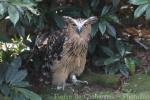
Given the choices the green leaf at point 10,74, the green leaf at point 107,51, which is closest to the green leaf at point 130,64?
the green leaf at point 107,51

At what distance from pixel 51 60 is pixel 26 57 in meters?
0.40

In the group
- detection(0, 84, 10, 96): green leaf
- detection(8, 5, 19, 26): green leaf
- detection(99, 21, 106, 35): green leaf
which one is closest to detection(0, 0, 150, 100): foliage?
detection(99, 21, 106, 35): green leaf

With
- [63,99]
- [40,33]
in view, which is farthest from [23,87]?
[40,33]

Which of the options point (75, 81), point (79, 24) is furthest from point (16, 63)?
point (75, 81)

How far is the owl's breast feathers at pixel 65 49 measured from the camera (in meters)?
4.62

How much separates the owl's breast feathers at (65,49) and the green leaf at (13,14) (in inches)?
38.2

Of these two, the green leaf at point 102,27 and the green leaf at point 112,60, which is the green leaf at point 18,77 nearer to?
the green leaf at point 102,27

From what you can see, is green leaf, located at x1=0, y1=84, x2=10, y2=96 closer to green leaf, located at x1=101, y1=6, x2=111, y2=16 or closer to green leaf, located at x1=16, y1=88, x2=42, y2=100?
green leaf, located at x1=16, y1=88, x2=42, y2=100

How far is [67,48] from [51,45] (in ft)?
0.67

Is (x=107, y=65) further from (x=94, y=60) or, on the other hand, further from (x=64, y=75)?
(x=64, y=75)

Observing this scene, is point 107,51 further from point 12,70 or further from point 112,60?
point 12,70

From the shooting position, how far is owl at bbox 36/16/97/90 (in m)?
4.60

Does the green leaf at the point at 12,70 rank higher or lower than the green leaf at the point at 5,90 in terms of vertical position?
higher

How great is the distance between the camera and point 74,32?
4574mm
